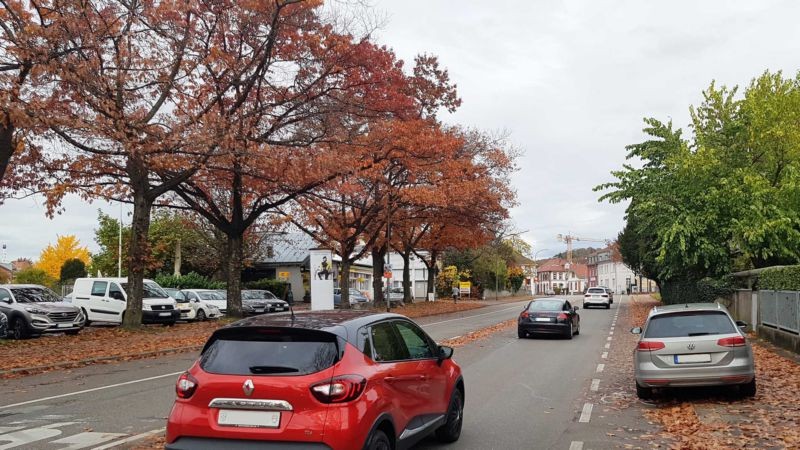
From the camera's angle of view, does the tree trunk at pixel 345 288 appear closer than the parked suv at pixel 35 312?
No

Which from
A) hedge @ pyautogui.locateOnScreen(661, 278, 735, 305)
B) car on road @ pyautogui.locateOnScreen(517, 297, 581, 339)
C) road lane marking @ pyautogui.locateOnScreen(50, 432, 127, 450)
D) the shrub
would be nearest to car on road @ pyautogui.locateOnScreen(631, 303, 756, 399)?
road lane marking @ pyautogui.locateOnScreen(50, 432, 127, 450)

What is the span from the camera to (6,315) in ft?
66.1

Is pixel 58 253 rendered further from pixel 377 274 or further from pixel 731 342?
pixel 731 342

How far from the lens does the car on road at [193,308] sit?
3164 cm

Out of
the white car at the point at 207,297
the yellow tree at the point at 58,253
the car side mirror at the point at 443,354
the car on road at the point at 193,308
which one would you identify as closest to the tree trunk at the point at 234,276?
the car on road at the point at 193,308

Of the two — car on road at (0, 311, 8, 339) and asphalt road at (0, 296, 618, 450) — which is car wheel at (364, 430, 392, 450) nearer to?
asphalt road at (0, 296, 618, 450)

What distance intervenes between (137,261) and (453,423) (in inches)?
715

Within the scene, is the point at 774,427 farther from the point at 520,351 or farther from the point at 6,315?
the point at 6,315

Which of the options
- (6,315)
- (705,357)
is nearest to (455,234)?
(6,315)

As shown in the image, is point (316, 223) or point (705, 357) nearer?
point (705, 357)

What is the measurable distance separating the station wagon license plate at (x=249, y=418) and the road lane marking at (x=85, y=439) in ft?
10.2

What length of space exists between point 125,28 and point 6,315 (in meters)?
9.21

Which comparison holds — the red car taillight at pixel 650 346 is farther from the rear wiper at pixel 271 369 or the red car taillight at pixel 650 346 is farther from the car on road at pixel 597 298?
the car on road at pixel 597 298

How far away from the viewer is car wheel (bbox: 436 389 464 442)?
7250mm
